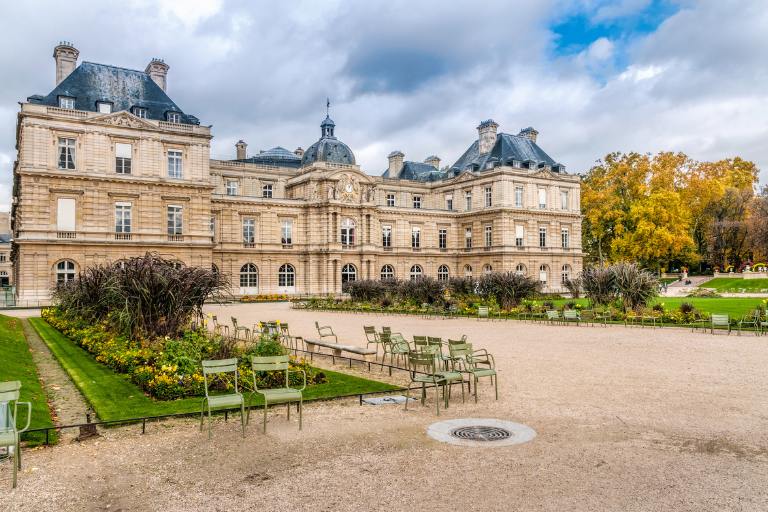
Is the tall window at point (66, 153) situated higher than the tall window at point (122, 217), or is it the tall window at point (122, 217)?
the tall window at point (66, 153)

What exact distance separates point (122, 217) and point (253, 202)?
34.8ft

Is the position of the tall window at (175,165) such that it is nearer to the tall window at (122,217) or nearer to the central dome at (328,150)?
the tall window at (122,217)

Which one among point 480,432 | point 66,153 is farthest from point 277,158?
point 480,432

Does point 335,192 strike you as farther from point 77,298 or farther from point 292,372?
point 292,372

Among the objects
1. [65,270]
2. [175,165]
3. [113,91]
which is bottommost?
[65,270]

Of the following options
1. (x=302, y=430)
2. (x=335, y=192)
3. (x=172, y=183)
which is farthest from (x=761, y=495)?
(x=335, y=192)

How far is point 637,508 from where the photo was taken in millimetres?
5402

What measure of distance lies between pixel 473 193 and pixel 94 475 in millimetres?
49204

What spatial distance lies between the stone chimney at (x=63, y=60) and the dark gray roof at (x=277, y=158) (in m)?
16.8

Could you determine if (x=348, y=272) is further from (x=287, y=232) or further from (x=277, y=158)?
(x=277, y=158)

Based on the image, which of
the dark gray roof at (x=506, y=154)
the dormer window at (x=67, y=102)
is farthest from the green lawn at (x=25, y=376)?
the dark gray roof at (x=506, y=154)

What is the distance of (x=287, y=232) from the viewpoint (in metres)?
47.3

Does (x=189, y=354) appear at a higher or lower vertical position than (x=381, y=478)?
higher

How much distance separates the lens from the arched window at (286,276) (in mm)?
46688
